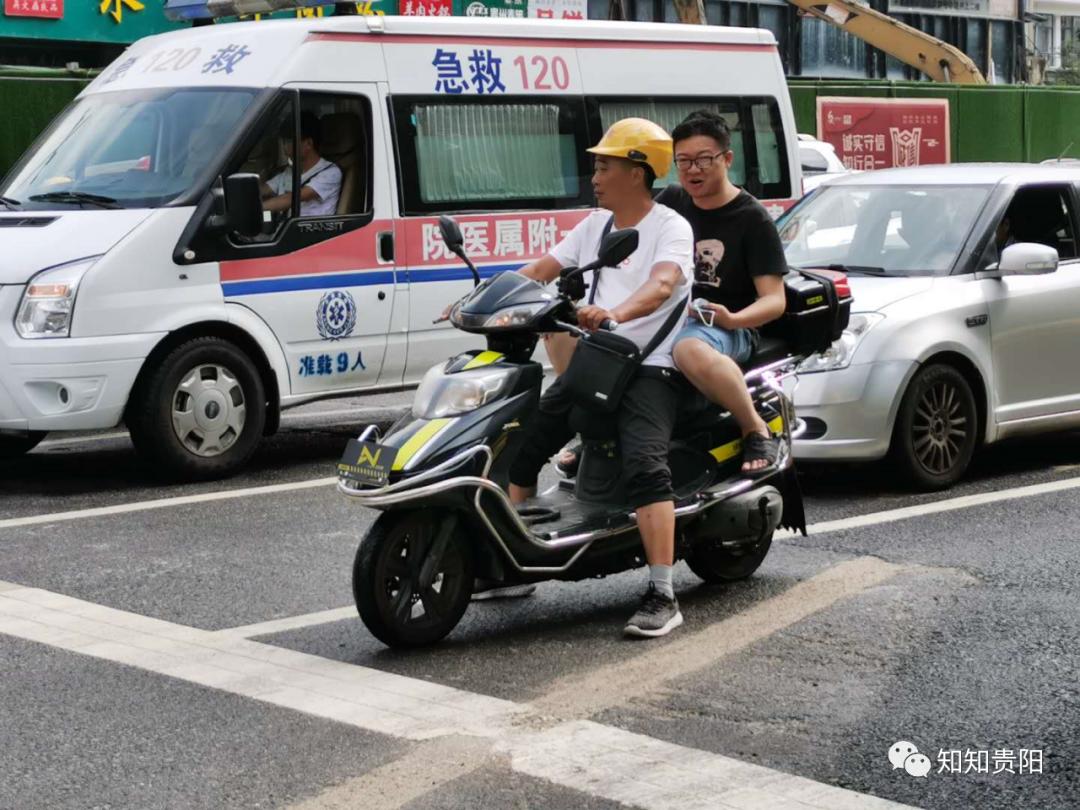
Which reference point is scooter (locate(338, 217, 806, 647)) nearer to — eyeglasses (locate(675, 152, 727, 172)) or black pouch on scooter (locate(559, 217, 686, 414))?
black pouch on scooter (locate(559, 217, 686, 414))

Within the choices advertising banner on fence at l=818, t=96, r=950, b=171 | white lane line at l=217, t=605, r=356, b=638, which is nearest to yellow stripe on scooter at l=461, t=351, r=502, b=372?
white lane line at l=217, t=605, r=356, b=638

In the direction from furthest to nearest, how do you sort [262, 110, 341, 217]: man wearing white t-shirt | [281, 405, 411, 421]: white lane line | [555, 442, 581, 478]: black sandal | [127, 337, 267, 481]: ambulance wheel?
[281, 405, 411, 421]: white lane line < [262, 110, 341, 217]: man wearing white t-shirt < [127, 337, 267, 481]: ambulance wheel < [555, 442, 581, 478]: black sandal

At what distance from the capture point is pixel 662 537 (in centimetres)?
655

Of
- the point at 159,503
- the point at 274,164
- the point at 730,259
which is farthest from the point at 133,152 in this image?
the point at 730,259

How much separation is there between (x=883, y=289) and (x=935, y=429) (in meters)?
0.75

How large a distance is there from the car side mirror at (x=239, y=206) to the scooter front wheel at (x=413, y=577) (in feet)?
12.9

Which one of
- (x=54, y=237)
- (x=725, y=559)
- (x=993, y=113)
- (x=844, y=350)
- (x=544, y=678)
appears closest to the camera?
(x=544, y=678)

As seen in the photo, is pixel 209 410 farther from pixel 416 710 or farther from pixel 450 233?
pixel 416 710

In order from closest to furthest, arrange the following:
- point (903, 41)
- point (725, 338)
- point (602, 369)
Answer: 1. point (602, 369)
2. point (725, 338)
3. point (903, 41)

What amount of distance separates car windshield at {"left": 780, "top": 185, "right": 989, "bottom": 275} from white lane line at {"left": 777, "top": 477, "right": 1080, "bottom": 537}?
1197 millimetres

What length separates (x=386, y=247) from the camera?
10.6m

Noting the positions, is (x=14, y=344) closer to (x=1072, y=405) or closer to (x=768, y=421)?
(x=768, y=421)

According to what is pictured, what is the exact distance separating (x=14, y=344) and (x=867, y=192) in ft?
15.1

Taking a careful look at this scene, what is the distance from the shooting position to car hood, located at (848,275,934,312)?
Result: 30.5 ft
